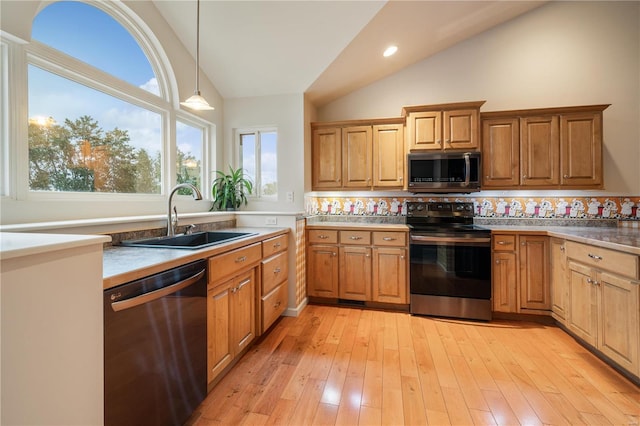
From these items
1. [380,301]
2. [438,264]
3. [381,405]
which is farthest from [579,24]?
[381,405]

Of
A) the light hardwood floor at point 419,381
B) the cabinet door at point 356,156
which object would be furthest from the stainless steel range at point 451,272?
the cabinet door at point 356,156

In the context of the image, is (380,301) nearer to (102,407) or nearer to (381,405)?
(381,405)

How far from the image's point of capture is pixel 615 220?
2.99 metres

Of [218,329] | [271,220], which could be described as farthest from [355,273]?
[218,329]

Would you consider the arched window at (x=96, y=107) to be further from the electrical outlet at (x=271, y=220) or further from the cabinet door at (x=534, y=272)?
the cabinet door at (x=534, y=272)

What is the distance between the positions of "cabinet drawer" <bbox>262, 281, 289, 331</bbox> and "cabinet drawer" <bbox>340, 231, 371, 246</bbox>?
840mm

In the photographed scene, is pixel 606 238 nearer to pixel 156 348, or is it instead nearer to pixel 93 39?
pixel 156 348

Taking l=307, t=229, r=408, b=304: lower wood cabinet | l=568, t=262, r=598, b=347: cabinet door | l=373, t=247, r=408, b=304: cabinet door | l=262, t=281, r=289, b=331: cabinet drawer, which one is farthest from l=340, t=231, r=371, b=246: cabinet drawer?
l=568, t=262, r=598, b=347: cabinet door

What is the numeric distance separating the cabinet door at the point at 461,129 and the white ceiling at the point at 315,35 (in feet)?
3.04

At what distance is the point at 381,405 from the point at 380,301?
4.92 feet

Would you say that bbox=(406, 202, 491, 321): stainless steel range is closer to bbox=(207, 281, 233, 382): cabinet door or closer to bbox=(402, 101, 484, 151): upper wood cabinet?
bbox=(402, 101, 484, 151): upper wood cabinet

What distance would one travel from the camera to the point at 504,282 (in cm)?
281

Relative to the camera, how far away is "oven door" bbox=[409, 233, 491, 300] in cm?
279

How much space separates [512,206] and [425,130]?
1.41 m
